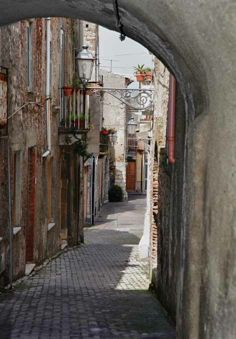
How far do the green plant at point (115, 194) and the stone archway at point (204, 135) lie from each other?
38337 mm

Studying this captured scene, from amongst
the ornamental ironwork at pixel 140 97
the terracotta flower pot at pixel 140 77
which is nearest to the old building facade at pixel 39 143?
the ornamental ironwork at pixel 140 97

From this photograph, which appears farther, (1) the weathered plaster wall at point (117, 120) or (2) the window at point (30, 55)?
(1) the weathered plaster wall at point (117, 120)

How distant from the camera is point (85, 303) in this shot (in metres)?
9.98

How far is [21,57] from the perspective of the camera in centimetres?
1259

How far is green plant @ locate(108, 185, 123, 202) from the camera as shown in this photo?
43094 millimetres

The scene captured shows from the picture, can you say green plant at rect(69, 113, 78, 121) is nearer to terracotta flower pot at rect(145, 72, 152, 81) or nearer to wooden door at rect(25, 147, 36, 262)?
terracotta flower pot at rect(145, 72, 152, 81)

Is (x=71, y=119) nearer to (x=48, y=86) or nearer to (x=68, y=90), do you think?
(x=68, y=90)

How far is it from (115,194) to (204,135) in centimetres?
3898

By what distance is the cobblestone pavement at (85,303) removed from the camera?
810 cm

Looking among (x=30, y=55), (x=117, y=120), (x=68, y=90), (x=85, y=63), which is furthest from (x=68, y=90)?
(x=117, y=120)

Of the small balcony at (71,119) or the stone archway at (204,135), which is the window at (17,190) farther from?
the stone archway at (204,135)

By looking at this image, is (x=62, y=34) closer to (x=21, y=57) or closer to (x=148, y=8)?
(x=21, y=57)

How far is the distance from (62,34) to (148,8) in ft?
50.7

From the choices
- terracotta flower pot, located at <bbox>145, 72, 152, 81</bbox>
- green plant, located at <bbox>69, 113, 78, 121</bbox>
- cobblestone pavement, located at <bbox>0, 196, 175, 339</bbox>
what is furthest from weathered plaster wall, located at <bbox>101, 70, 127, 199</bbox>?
cobblestone pavement, located at <bbox>0, 196, 175, 339</bbox>
